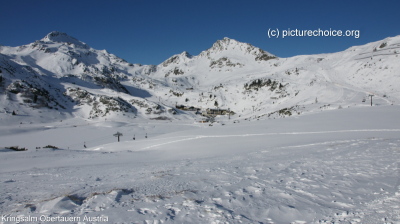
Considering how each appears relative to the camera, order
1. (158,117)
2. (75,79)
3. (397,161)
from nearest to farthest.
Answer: (397,161) → (158,117) → (75,79)

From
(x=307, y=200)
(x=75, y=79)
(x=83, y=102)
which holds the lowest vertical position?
(x=307, y=200)

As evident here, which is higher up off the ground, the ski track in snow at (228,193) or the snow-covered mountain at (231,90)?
the snow-covered mountain at (231,90)

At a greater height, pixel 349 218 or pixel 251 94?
pixel 251 94

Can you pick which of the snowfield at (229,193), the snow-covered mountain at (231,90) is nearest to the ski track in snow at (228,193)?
the snowfield at (229,193)

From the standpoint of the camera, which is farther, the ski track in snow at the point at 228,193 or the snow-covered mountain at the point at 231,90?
the snow-covered mountain at the point at 231,90

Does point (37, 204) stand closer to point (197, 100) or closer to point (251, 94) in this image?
point (251, 94)

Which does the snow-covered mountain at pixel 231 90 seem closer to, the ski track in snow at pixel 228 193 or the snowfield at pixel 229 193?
the snowfield at pixel 229 193

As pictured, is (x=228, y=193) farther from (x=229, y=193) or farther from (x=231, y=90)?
(x=231, y=90)

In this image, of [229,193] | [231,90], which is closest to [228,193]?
[229,193]

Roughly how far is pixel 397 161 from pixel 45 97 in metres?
94.1

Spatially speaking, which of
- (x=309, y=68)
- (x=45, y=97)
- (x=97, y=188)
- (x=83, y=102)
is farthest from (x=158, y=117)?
(x=97, y=188)

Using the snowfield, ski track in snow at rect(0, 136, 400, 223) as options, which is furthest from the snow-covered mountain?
ski track in snow at rect(0, 136, 400, 223)

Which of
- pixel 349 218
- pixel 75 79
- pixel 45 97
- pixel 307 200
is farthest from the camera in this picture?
pixel 75 79

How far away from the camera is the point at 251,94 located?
104562 mm
